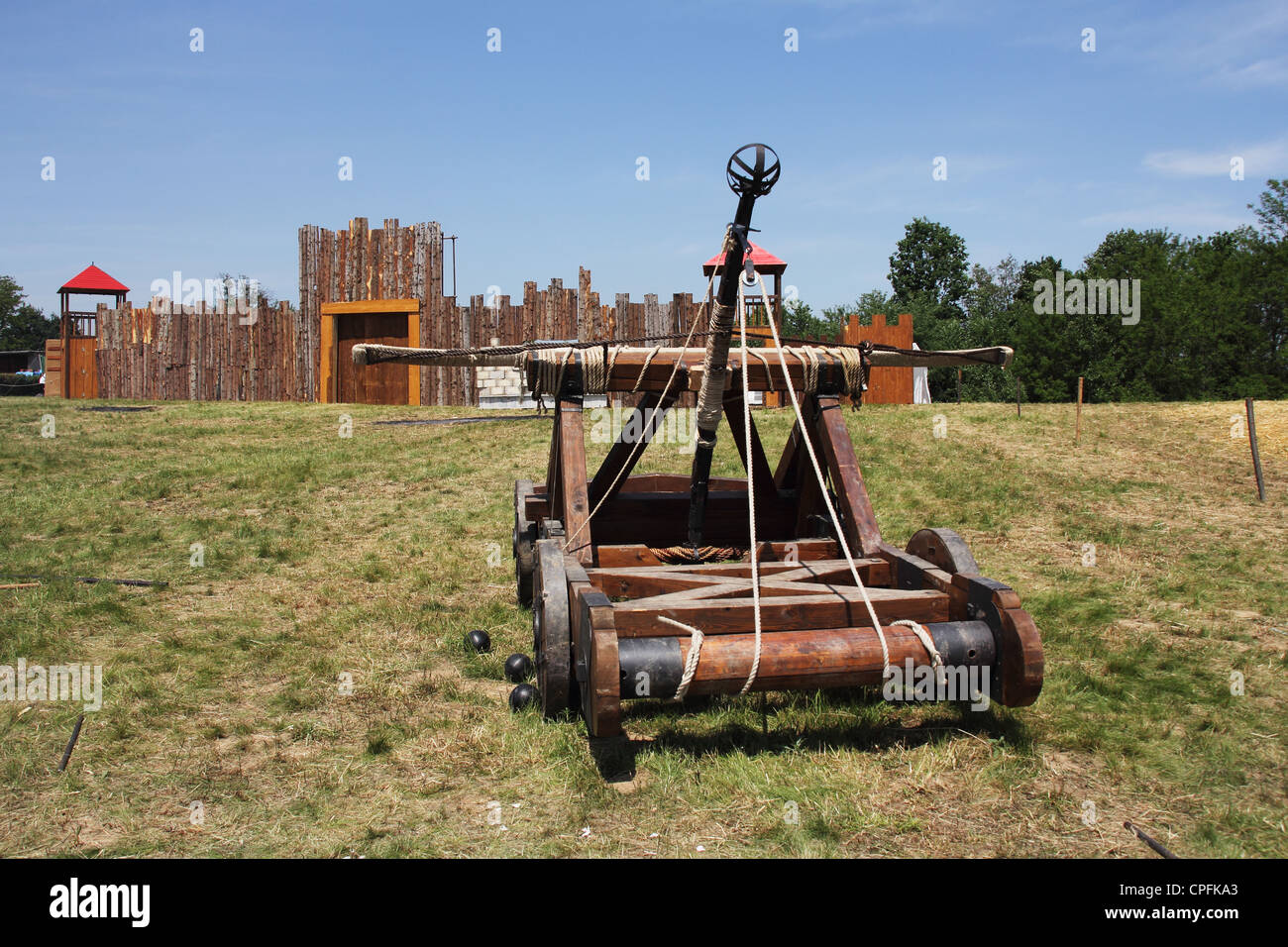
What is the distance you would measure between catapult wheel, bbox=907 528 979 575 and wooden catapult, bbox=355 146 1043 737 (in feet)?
0.04

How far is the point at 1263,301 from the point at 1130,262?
7914 millimetres

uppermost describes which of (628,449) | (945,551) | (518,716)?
(628,449)

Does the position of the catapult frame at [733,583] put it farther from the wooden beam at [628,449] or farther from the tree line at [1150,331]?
the tree line at [1150,331]

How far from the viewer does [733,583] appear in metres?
4.58

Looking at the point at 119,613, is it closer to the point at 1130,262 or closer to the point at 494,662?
the point at 494,662

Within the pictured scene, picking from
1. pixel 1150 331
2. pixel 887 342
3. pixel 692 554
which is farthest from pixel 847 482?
pixel 1150 331

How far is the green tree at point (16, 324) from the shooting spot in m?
76.5

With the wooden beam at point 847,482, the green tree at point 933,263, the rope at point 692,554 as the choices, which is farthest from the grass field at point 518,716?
the green tree at point 933,263

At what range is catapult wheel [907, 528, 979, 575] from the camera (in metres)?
4.52

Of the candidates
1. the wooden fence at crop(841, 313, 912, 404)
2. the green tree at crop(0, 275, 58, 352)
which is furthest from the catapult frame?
the green tree at crop(0, 275, 58, 352)

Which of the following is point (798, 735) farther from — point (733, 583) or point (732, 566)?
point (732, 566)

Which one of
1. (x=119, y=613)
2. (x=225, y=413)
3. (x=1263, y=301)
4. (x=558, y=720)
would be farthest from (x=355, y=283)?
(x=1263, y=301)

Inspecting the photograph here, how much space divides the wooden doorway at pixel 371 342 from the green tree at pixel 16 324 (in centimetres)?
Answer: 6706

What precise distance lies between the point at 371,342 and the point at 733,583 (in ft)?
58.6
